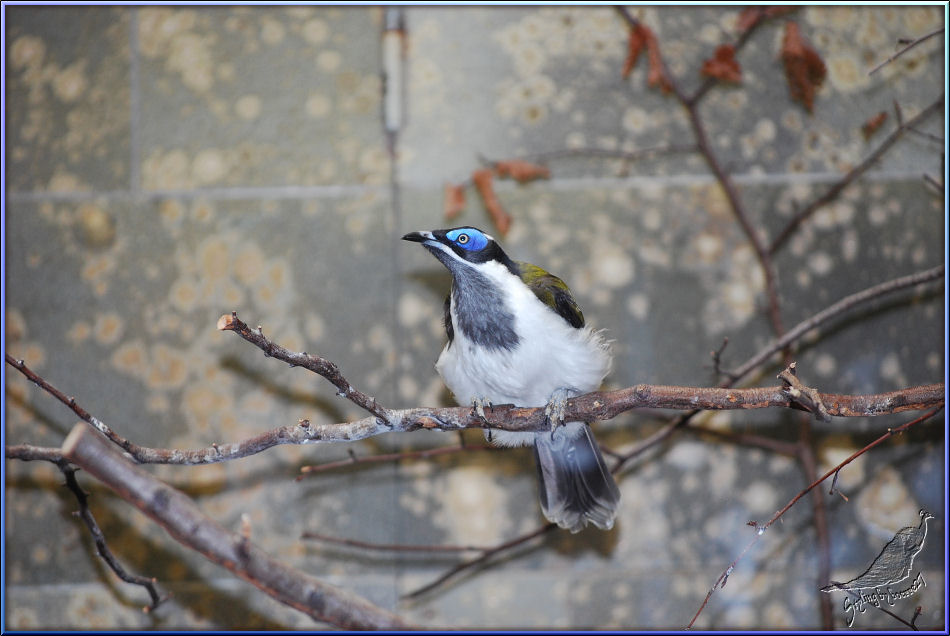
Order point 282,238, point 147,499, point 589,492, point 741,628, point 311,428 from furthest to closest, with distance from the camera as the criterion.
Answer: point 282,238
point 741,628
point 589,492
point 311,428
point 147,499

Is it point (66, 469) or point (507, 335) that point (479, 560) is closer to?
point (507, 335)

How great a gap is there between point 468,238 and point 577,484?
66 cm

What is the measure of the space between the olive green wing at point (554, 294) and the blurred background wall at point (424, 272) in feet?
1.65

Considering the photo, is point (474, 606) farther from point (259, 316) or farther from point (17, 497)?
point (17, 497)

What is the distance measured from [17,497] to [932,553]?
2694mm

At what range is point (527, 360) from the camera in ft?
4.87

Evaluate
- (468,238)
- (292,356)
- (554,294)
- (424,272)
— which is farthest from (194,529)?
(424,272)

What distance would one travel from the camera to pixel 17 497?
2098 mm

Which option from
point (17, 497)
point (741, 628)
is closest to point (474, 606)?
point (741, 628)

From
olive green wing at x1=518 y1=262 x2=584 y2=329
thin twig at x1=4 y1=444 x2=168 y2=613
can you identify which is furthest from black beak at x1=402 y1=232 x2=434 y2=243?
thin twig at x1=4 y1=444 x2=168 y2=613

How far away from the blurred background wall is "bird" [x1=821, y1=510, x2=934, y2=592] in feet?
3.25

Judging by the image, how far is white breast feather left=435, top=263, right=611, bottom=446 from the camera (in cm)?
150

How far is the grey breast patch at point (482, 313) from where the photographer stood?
151 cm

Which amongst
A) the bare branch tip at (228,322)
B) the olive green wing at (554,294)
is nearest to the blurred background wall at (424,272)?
the olive green wing at (554,294)
